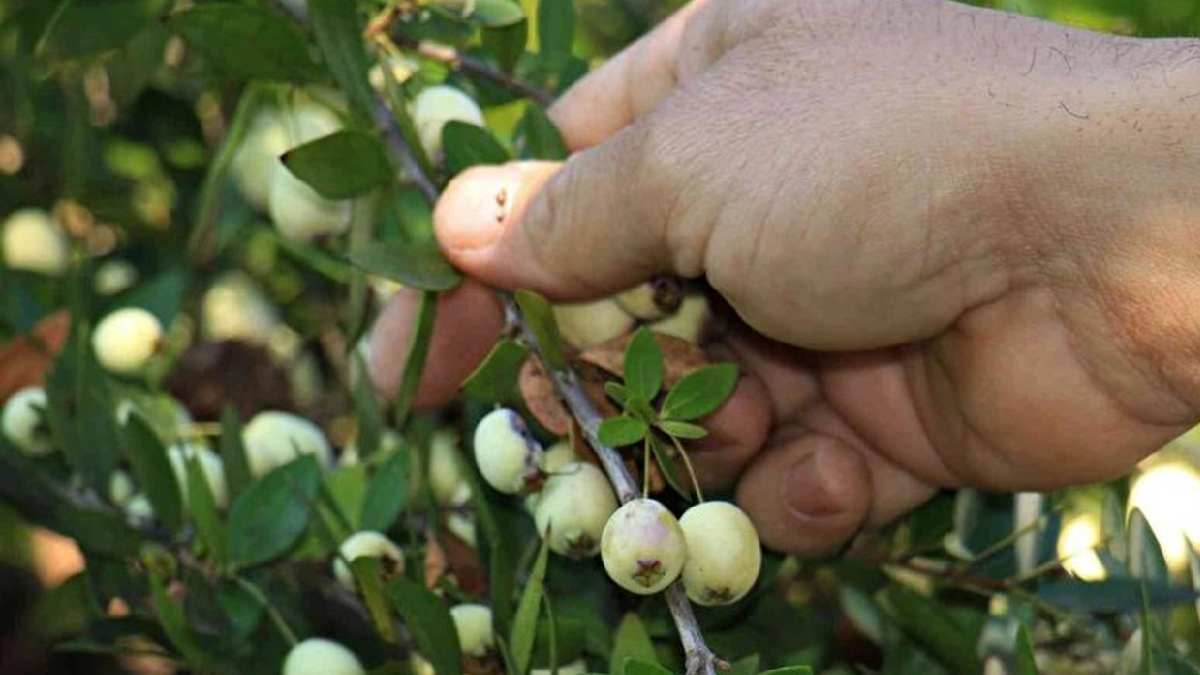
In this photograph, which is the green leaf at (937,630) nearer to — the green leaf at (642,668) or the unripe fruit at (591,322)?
the unripe fruit at (591,322)

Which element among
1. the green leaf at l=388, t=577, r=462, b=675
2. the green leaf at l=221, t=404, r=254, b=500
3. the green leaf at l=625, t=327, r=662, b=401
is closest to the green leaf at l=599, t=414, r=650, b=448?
A: the green leaf at l=625, t=327, r=662, b=401

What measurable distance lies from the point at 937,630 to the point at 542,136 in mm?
419

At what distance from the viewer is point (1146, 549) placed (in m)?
1.07

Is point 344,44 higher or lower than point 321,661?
higher

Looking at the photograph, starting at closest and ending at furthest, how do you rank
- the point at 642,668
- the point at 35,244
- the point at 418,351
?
the point at 642,668
the point at 418,351
the point at 35,244

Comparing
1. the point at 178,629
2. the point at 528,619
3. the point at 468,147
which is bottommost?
the point at 178,629

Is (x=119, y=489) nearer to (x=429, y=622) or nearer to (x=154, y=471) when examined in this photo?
(x=154, y=471)

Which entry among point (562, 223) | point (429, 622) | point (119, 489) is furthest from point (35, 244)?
point (429, 622)

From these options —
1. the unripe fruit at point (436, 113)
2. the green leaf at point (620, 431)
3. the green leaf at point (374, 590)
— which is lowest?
the green leaf at point (374, 590)

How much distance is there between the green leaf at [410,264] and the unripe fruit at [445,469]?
0.80 ft

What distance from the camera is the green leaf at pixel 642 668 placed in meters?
0.88

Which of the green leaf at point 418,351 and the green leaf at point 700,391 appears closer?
the green leaf at point 700,391

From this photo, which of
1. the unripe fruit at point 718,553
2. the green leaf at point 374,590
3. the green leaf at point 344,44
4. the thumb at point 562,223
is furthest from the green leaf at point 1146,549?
the green leaf at point 344,44

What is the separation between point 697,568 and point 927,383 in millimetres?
387
